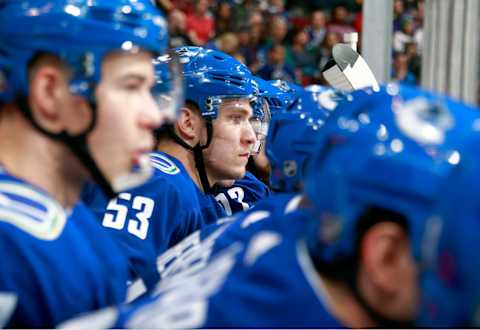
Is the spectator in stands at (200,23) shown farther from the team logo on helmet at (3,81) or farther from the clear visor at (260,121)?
the team logo on helmet at (3,81)

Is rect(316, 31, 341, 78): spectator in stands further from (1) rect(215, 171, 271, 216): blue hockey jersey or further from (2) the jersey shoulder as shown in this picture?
(2) the jersey shoulder

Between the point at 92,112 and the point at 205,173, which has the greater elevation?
the point at 92,112

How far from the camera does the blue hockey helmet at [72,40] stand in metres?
1.49

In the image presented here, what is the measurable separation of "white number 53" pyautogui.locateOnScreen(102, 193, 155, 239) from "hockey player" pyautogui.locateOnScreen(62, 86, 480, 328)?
3.13 ft

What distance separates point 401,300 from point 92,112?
25.3 inches

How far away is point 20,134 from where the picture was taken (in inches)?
61.2

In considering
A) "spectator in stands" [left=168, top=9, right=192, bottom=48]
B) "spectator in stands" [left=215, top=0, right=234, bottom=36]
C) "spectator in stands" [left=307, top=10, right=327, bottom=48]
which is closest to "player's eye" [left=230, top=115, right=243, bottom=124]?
"spectator in stands" [left=168, top=9, right=192, bottom=48]

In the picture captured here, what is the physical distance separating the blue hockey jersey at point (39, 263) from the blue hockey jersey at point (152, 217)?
42 cm

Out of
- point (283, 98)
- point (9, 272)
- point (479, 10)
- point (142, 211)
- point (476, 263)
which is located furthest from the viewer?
point (283, 98)

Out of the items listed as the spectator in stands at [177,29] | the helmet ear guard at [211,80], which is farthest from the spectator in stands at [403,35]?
the helmet ear guard at [211,80]

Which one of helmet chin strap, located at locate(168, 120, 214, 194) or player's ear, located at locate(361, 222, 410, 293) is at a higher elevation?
player's ear, located at locate(361, 222, 410, 293)

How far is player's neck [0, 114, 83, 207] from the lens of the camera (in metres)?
1.55

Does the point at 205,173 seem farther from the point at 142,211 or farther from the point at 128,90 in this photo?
the point at 128,90

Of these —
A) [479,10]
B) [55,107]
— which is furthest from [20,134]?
[479,10]
